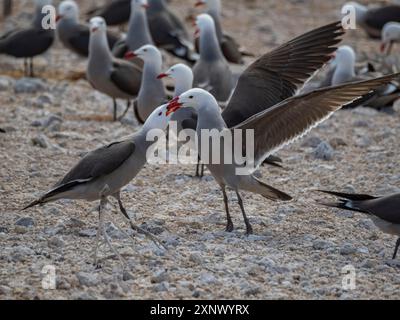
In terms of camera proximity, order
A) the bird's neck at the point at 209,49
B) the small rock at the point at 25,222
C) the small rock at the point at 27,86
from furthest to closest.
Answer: the small rock at the point at 27,86
the bird's neck at the point at 209,49
the small rock at the point at 25,222

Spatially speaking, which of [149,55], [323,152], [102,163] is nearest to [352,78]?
[323,152]

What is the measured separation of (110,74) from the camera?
38.9ft

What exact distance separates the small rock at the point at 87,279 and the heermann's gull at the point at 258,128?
5.58 ft

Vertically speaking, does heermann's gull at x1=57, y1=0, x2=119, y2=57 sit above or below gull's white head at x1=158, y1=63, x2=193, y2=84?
above

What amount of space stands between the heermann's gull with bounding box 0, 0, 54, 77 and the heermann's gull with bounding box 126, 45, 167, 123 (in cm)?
344

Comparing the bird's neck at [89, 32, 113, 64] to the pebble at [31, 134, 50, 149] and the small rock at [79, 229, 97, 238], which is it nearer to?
the pebble at [31, 134, 50, 149]

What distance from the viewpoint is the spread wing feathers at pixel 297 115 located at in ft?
23.8

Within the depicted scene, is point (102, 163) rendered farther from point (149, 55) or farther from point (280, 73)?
point (149, 55)

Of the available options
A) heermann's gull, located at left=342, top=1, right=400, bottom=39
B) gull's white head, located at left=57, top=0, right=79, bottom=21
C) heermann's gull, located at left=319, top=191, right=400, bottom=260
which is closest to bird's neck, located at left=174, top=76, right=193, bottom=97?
heermann's gull, located at left=319, top=191, right=400, bottom=260

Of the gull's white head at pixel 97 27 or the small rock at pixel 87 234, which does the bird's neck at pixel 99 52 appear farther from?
the small rock at pixel 87 234

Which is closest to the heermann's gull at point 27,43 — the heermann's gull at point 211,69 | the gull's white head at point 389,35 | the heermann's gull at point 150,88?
the heermann's gull at point 211,69

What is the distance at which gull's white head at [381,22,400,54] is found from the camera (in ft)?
51.9

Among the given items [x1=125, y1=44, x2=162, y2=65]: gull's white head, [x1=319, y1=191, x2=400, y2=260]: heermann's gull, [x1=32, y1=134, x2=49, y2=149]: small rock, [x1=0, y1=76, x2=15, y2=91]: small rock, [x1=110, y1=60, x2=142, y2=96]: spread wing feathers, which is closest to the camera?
[x1=319, y1=191, x2=400, y2=260]: heermann's gull

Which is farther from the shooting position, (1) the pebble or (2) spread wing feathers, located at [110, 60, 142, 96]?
(2) spread wing feathers, located at [110, 60, 142, 96]
